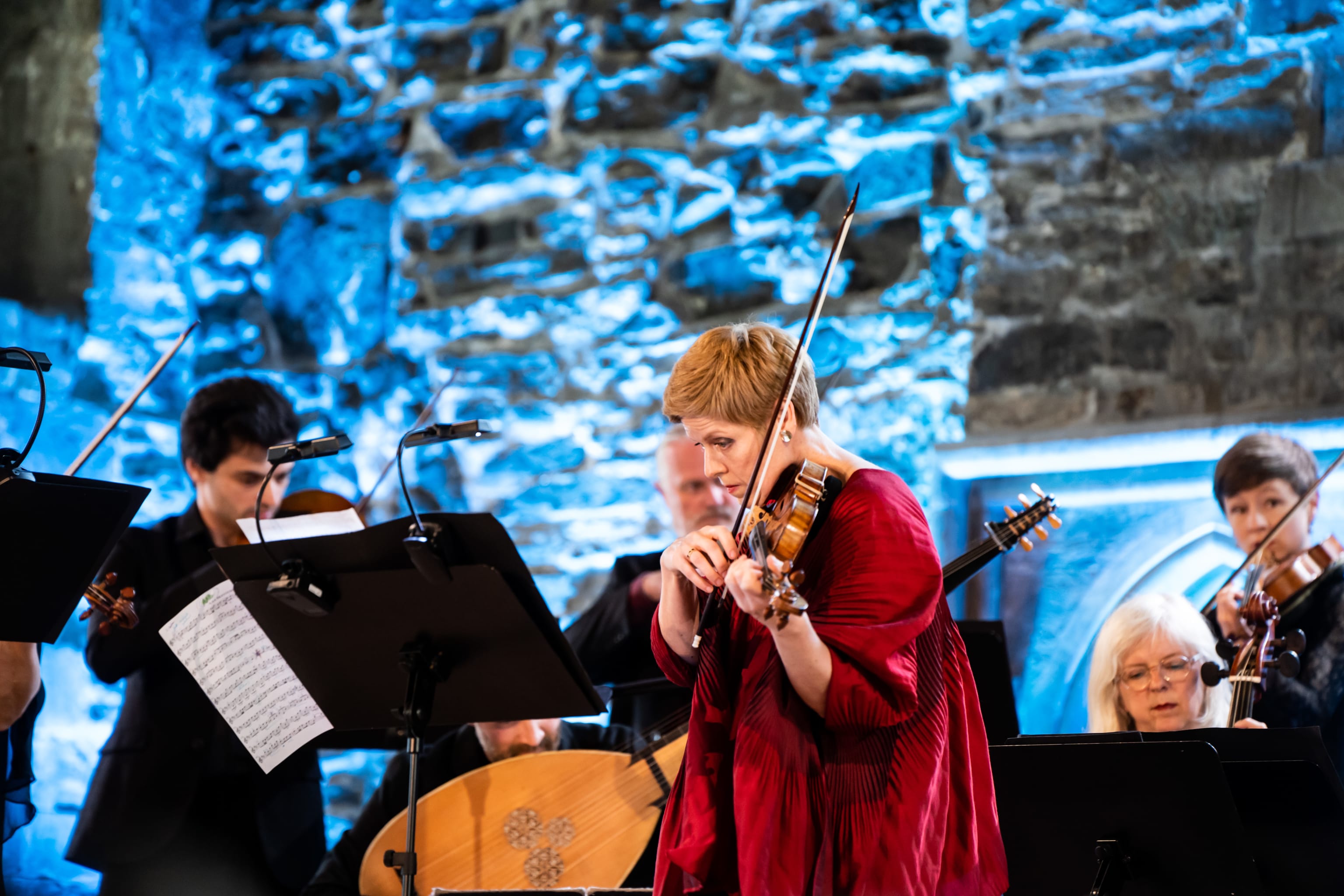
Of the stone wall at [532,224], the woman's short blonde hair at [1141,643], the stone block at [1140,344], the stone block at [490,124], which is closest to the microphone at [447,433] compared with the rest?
the woman's short blonde hair at [1141,643]

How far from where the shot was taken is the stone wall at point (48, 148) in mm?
4371

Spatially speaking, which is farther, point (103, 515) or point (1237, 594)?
point (1237, 594)

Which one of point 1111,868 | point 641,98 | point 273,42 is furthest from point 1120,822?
point 273,42

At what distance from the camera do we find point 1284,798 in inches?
80.5

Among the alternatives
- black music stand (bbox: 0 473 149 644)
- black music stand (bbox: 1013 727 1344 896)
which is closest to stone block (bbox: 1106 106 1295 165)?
black music stand (bbox: 1013 727 1344 896)

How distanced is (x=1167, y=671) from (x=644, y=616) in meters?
1.19

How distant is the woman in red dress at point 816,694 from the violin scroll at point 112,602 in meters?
1.32

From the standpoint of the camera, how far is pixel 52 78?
4477 mm

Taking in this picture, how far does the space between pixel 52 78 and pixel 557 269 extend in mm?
2060

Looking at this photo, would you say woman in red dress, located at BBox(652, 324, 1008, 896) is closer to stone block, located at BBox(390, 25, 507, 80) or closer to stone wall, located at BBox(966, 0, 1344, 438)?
stone wall, located at BBox(966, 0, 1344, 438)

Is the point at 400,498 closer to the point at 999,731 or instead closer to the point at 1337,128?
the point at 999,731

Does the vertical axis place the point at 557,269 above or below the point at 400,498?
above

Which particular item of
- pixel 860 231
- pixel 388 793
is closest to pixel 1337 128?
pixel 860 231

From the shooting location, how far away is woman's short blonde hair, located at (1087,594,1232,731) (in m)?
2.74
